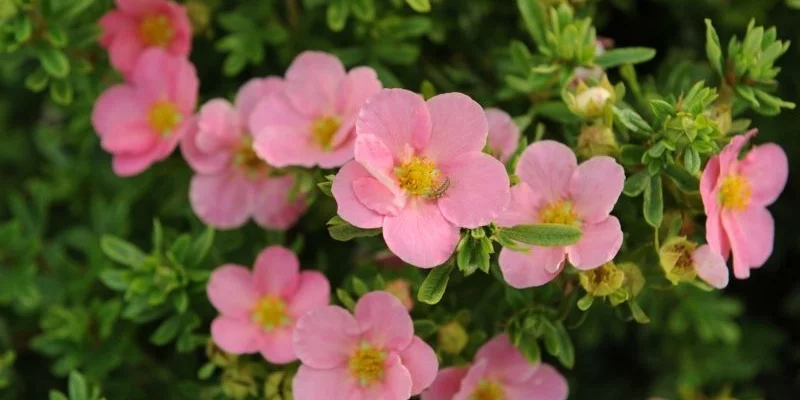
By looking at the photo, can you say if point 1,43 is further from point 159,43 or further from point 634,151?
point 634,151

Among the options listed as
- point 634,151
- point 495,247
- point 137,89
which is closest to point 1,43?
point 137,89

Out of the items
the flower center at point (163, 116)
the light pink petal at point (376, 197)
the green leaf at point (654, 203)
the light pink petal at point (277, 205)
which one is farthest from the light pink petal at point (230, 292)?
the green leaf at point (654, 203)

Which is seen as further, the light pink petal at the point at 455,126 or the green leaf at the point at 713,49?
the green leaf at the point at 713,49

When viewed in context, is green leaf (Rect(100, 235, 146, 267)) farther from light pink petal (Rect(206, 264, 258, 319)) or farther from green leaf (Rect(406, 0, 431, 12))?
green leaf (Rect(406, 0, 431, 12))

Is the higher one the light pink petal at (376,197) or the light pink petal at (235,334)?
the light pink petal at (376,197)

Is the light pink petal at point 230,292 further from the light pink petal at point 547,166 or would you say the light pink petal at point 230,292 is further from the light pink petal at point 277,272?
the light pink petal at point 547,166

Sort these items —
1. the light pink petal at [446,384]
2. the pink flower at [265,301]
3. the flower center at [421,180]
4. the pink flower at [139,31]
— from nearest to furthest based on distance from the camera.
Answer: the flower center at [421,180] → the light pink petal at [446,384] → the pink flower at [265,301] → the pink flower at [139,31]
